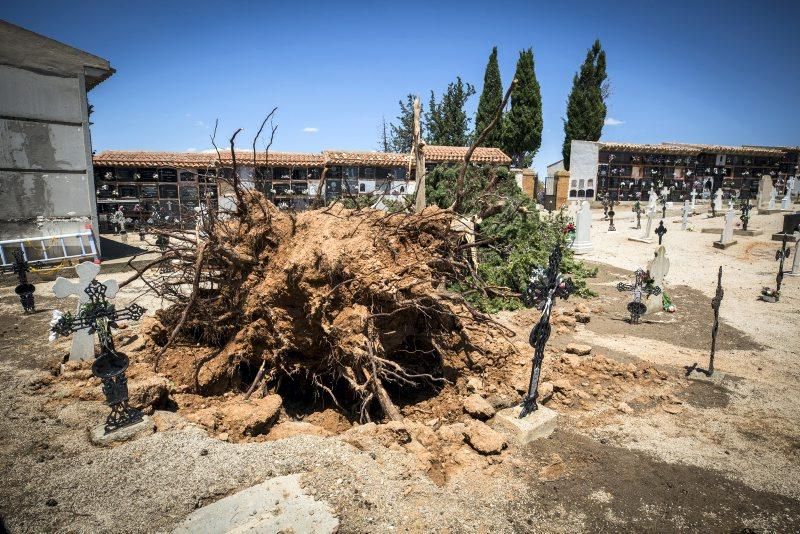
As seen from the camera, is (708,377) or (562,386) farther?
(708,377)

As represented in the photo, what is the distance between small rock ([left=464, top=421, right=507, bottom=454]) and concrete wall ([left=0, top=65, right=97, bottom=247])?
50.7ft

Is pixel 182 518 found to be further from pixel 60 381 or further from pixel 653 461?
pixel 653 461

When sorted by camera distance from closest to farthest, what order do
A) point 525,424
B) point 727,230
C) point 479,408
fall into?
point 525,424 → point 479,408 → point 727,230

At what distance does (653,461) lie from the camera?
408cm

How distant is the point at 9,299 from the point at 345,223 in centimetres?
891

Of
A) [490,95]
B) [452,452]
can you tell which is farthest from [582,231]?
[490,95]

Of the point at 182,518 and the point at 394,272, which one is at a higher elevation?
the point at 394,272

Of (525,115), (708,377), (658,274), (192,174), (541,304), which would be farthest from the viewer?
(525,115)

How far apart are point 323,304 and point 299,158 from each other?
Answer: 21.3 metres

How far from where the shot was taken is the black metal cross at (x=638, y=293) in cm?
855

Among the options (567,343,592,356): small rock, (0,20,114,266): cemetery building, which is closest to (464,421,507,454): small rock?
(567,343,592,356): small rock

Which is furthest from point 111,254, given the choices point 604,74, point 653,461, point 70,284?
point 604,74

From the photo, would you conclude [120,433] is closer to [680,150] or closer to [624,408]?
[624,408]

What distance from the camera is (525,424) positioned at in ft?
14.6
